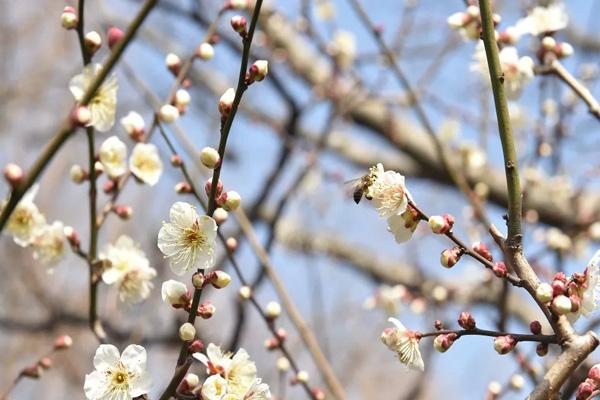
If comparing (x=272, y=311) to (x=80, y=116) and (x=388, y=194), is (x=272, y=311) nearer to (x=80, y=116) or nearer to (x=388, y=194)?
(x=388, y=194)

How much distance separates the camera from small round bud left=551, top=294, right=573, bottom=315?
40.6 inches

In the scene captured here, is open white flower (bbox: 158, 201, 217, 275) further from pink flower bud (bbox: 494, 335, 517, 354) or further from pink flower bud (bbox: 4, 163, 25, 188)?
pink flower bud (bbox: 494, 335, 517, 354)

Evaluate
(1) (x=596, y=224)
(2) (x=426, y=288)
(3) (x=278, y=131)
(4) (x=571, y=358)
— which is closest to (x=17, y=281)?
(3) (x=278, y=131)

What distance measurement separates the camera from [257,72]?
3.57 ft

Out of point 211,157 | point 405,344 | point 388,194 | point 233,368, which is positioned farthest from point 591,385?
point 211,157

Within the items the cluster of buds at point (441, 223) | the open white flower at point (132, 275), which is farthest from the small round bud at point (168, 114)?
the cluster of buds at point (441, 223)

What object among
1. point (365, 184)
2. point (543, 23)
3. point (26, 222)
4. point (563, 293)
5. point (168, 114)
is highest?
point (543, 23)

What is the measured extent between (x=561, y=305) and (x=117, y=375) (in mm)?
710

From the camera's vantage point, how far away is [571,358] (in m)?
1.02

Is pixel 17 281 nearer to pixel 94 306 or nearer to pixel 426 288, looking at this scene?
pixel 426 288

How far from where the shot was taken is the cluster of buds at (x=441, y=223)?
3.66ft

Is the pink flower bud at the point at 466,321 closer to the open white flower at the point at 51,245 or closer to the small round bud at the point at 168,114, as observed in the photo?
the small round bud at the point at 168,114

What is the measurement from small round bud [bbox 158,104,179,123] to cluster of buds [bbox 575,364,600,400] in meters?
0.98

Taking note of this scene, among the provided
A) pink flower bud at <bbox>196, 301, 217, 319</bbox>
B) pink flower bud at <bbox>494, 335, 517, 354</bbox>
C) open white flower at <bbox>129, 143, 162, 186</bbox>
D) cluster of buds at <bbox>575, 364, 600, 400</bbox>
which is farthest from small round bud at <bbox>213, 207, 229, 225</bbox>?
cluster of buds at <bbox>575, 364, 600, 400</bbox>
